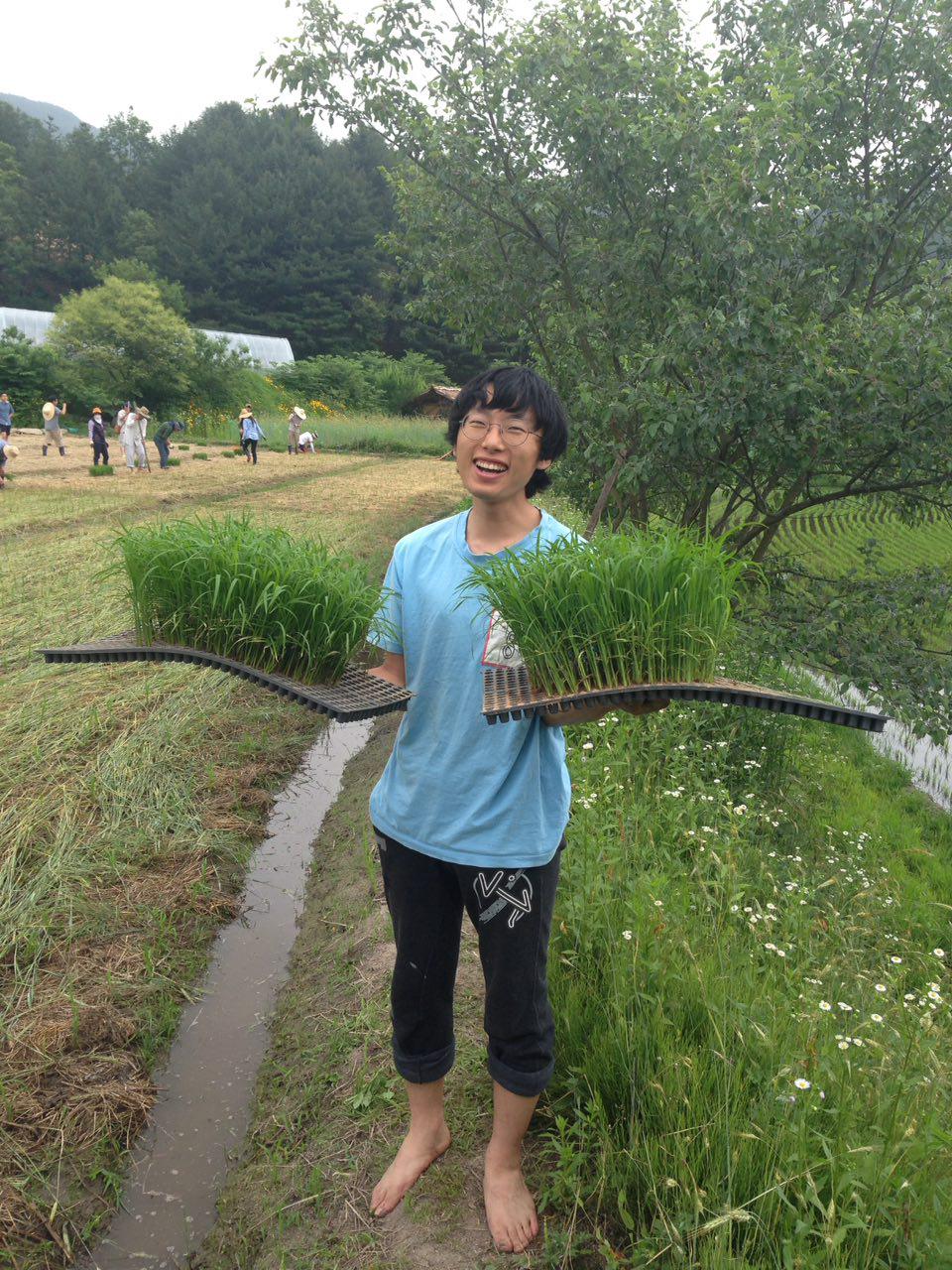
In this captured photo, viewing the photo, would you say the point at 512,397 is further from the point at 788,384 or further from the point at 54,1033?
the point at 788,384

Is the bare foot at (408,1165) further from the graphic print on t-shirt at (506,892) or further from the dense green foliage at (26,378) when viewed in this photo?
the dense green foliage at (26,378)

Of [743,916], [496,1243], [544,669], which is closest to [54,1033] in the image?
[496,1243]

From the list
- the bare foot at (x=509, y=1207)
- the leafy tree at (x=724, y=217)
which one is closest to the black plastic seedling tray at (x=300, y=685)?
the bare foot at (x=509, y=1207)

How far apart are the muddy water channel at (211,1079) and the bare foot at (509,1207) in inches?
36.0

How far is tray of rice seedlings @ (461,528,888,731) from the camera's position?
189 centimetres

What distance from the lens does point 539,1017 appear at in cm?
185

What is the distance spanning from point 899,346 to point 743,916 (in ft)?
10.5

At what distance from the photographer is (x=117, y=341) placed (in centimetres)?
2861

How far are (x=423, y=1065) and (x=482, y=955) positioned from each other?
41cm

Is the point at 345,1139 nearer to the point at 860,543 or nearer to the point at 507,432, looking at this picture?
the point at 507,432

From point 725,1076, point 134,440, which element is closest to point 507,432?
point 725,1076

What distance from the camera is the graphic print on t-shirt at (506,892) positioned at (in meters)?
1.76

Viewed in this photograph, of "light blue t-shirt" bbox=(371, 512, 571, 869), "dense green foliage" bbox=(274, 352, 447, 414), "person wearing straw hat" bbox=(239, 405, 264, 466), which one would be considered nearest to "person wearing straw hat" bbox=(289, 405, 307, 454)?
"person wearing straw hat" bbox=(239, 405, 264, 466)

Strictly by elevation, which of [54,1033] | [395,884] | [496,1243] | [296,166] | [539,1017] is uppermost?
[296,166]
